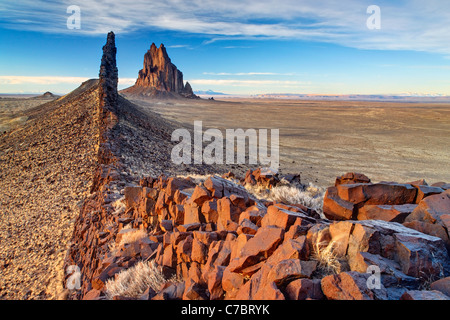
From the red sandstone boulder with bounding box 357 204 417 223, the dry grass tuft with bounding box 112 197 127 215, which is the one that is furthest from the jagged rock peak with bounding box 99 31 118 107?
the red sandstone boulder with bounding box 357 204 417 223

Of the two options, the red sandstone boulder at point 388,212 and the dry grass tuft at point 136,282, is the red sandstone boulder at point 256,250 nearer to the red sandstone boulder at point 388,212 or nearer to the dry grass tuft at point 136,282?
the dry grass tuft at point 136,282

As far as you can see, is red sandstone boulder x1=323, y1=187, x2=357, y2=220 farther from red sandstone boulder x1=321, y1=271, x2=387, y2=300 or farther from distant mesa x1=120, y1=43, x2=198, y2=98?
distant mesa x1=120, y1=43, x2=198, y2=98

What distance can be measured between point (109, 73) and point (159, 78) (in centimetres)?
12149

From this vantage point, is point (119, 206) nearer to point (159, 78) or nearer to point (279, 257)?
point (279, 257)

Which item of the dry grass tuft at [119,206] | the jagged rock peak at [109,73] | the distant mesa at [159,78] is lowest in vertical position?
the dry grass tuft at [119,206]

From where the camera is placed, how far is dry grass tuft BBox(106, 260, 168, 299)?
4.45 m

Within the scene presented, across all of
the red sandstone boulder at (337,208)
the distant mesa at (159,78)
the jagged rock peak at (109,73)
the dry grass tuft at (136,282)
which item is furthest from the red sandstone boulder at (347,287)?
the distant mesa at (159,78)

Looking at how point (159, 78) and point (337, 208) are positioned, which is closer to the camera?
point (337, 208)

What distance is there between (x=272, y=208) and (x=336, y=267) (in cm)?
131

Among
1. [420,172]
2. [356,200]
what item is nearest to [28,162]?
[356,200]

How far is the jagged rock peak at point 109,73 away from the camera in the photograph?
65.5 ft

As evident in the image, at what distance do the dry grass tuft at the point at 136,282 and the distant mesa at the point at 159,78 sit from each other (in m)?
130

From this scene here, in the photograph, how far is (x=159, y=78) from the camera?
13812 cm

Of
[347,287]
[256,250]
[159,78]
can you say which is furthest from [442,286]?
[159,78]
